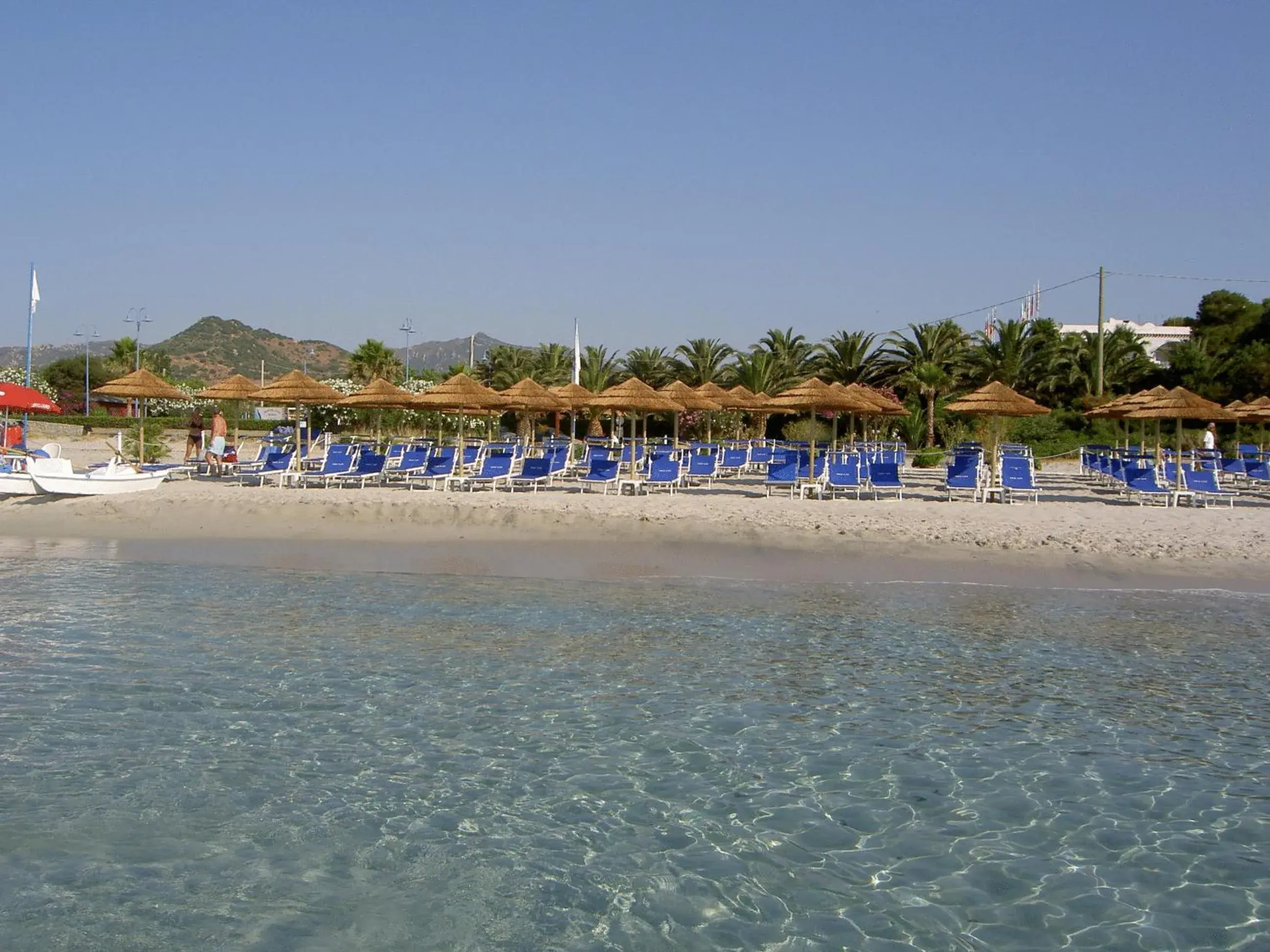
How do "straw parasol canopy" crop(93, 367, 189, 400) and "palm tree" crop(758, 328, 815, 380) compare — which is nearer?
"straw parasol canopy" crop(93, 367, 189, 400)

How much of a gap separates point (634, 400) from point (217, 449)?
7547 mm

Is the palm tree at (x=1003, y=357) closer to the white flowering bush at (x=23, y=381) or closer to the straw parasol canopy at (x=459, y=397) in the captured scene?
the straw parasol canopy at (x=459, y=397)

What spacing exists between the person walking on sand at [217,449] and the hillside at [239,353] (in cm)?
10558

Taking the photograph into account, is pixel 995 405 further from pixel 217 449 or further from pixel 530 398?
pixel 217 449

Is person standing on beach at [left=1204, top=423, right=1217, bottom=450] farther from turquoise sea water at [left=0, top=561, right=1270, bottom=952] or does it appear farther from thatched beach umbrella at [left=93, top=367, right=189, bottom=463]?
thatched beach umbrella at [left=93, top=367, right=189, bottom=463]

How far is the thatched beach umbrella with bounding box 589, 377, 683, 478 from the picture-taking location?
60.8 feet

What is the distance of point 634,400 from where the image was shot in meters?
18.6

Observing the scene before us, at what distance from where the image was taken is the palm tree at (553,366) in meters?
42.5

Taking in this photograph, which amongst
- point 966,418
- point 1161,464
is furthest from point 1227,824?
point 966,418

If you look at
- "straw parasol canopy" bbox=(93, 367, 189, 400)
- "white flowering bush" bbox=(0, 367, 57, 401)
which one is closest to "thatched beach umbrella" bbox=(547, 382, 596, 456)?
"straw parasol canopy" bbox=(93, 367, 189, 400)

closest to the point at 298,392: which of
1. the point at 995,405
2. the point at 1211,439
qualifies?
the point at 995,405

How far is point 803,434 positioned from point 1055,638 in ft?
78.2

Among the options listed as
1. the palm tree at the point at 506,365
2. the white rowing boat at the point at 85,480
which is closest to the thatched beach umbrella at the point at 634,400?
the white rowing boat at the point at 85,480

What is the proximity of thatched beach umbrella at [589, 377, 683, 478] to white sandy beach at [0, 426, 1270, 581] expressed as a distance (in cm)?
187
